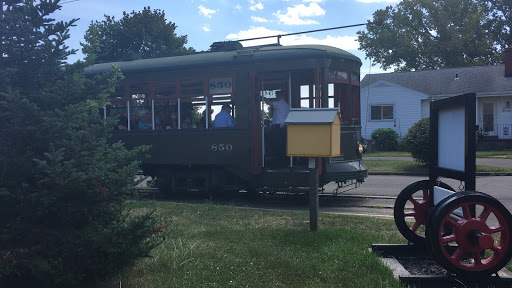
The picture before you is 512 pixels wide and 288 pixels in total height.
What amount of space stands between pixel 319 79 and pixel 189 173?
3641mm

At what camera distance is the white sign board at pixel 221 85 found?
10508mm

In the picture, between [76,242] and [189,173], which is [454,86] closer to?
Result: [189,173]

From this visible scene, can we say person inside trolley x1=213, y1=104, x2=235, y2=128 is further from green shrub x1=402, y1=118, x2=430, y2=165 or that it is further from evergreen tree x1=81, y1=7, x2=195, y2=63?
evergreen tree x1=81, y1=7, x2=195, y2=63

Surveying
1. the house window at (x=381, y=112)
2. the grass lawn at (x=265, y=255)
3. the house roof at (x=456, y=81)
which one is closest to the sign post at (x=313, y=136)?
the grass lawn at (x=265, y=255)

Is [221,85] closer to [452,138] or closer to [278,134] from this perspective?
[278,134]

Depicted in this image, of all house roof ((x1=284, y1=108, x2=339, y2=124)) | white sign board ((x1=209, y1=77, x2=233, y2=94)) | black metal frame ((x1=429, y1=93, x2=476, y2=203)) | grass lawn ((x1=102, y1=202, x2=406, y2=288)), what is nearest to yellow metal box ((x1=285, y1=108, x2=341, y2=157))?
house roof ((x1=284, y1=108, x2=339, y2=124))

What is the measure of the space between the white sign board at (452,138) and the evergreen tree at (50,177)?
2.97 meters

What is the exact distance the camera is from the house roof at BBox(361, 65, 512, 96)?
93.6 feet

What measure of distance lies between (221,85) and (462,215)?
6.98m

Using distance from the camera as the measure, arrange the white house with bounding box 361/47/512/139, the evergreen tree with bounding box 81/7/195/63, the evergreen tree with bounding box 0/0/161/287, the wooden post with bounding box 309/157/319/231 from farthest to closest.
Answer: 1. the evergreen tree with bounding box 81/7/195/63
2. the white house with bounding box 361/47/512/139
3. the wooden post with bounding box 309/157/319/231
4. the evergreen tree with bounding box 0/0/161/287

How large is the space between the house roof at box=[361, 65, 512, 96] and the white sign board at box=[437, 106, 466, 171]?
82.3 feet

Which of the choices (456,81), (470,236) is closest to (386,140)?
(456,81)

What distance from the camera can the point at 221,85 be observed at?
10.6m

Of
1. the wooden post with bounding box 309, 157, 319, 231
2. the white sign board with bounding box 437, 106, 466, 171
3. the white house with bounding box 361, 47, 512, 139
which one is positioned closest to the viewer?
the white sign board with bounding box 437, 106, 466, 171
